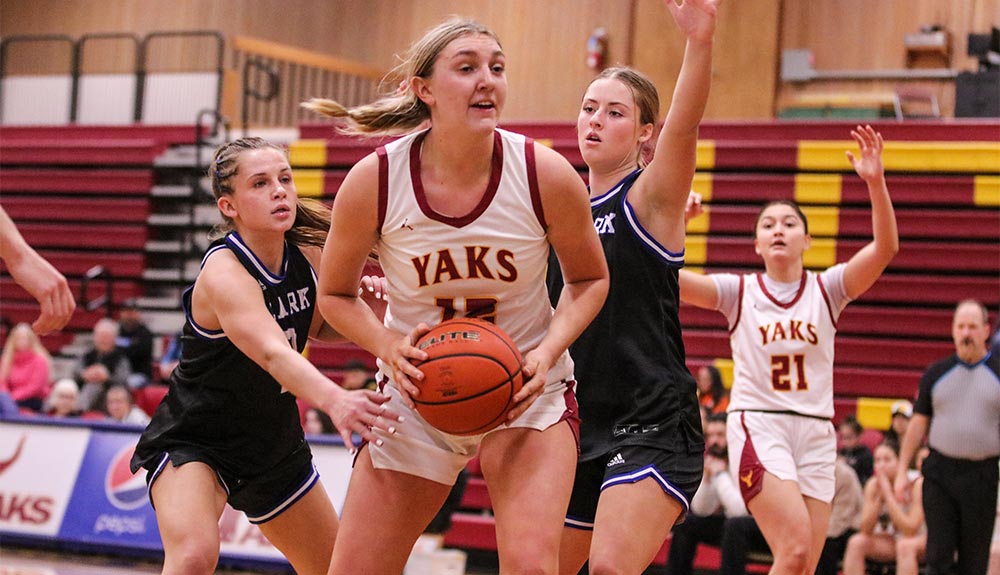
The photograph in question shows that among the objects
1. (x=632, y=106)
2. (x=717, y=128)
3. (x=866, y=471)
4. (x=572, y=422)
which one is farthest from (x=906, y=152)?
(x=572, y=422)

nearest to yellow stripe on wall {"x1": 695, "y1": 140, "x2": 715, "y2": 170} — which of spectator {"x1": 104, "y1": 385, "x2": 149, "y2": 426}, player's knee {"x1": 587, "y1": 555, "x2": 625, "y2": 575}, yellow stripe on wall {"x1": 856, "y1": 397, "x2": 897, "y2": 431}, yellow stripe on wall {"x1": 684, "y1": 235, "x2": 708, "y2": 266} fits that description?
yellow stripe on wall {"x1": 684, "y1": 235, "x2": 708, "y2": 266}

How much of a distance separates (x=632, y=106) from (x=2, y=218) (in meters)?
1.96

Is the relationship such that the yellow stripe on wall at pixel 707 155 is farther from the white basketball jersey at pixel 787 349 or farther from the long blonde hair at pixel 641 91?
the long blonde hair at pixel 641 91

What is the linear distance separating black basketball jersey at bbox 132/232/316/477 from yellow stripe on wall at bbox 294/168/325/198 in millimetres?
9177

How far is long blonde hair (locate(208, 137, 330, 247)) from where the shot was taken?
4.21m

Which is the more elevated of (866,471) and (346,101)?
(346,101)

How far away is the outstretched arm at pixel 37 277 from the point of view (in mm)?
3521

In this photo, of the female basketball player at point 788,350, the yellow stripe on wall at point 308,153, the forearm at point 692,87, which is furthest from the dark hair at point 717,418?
the yellow stripe on wall at point 308,153

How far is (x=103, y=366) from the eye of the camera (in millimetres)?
11914

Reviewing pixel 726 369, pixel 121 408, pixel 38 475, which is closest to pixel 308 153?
pixel 121 408

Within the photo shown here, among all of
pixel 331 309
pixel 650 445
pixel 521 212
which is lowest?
pixel 650 445

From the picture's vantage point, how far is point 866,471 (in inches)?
325

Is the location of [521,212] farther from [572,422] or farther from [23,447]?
[23,447]

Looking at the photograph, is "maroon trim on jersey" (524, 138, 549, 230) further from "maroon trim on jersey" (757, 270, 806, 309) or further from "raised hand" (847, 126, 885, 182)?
"maroon trim on jersey" (757, 270, 806, 309)
